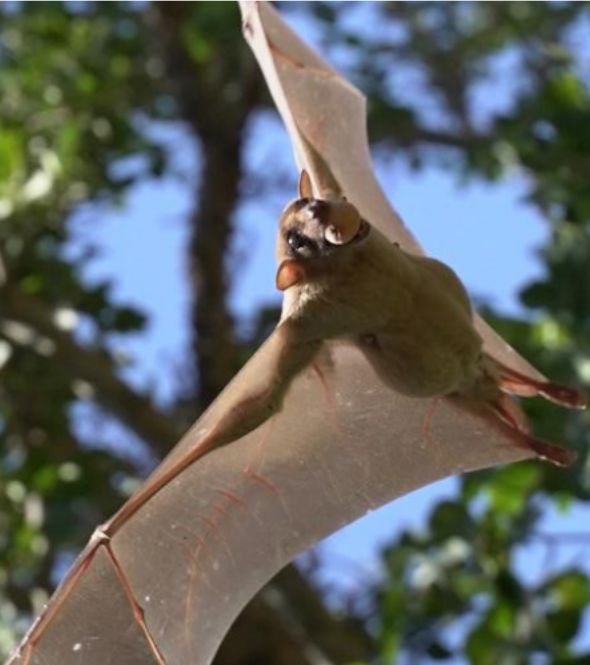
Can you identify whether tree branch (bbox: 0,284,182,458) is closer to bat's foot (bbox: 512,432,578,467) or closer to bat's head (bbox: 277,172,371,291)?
bat's foot (bbox: 512,432,578,467)

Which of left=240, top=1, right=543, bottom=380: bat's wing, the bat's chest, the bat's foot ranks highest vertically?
left=240, top=1, right=543, bottom=380: bat's wing

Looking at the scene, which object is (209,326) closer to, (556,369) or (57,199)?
(57,199)

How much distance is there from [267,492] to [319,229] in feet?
1.13

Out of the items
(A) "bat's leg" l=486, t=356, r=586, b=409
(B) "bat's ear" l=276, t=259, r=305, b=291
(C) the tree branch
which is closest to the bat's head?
(B) "bat's ear" l=276, t=259, r=305, b=291

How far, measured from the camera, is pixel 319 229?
846 mm

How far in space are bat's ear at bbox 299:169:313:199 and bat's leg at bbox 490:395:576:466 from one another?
0.70ft

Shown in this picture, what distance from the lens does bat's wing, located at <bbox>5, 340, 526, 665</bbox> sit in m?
1.08

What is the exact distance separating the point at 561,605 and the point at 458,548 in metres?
0.15

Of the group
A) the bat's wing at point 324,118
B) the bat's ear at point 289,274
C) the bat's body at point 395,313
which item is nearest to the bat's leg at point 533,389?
the bat's wing at point 324,118

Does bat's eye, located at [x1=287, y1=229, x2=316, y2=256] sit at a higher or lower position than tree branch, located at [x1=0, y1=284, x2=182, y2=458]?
higher

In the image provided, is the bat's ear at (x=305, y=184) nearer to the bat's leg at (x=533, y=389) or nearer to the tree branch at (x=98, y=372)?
the bat's leg at (x=533, y=389)

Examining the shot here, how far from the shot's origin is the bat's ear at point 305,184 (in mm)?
997

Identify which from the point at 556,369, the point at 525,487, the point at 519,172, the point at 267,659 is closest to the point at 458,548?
the point at 525,487

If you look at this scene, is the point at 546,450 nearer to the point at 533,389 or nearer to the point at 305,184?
the point at 533,389
